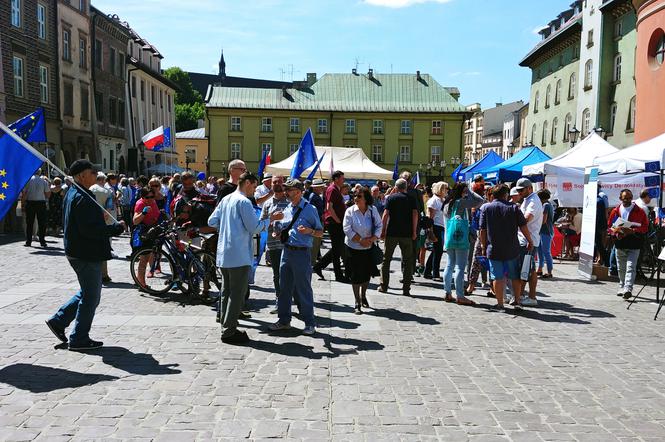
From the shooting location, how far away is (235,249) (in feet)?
22.8

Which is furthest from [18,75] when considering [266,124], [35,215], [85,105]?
[266,124]

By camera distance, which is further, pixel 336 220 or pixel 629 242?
pixel 336 220

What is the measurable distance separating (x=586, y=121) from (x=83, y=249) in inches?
1386

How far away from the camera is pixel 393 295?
10586 mm

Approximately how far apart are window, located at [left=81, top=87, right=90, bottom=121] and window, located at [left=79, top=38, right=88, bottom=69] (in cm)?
138

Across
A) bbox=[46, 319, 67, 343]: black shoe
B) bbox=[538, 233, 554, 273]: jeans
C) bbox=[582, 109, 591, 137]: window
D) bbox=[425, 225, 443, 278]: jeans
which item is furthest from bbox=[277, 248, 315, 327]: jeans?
bbox=[582, 109, 591, 137]: window

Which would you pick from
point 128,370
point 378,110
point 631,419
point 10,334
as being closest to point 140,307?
point 10,334

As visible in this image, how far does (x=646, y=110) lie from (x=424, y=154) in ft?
157

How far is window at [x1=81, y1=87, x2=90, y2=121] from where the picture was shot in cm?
3725

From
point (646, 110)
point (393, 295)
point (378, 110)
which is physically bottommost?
point (393, 295)

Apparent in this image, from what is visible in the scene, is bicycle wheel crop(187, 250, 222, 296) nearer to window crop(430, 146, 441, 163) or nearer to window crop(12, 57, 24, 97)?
window crop(12, 57, 24, 97)

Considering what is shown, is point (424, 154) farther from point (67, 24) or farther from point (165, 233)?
point (165, 233)

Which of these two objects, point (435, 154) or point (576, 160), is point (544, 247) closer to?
point (576, 160)

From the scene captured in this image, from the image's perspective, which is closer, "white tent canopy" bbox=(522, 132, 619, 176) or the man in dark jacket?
the man in dark jacket
